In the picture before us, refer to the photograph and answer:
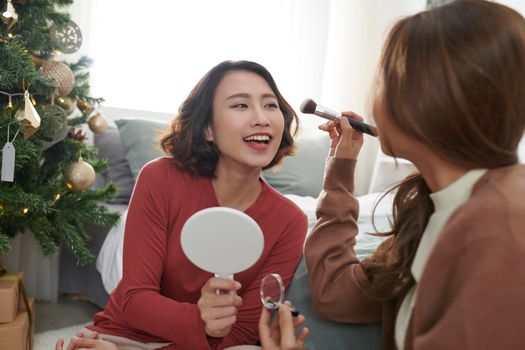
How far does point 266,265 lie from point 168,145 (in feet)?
1.32

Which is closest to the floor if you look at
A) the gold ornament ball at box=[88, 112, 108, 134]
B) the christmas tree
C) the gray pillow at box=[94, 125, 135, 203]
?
the christmas tree

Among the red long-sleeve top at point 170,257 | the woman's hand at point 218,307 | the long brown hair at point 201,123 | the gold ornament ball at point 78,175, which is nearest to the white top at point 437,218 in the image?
the woman's hand at point 218,307

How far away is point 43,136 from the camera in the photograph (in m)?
1.75

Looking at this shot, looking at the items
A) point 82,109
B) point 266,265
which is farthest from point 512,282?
point 82,109

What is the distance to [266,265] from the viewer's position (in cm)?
118

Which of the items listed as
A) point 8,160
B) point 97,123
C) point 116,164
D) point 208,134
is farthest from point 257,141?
point 116,164

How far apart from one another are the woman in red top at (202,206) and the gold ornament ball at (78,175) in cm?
67

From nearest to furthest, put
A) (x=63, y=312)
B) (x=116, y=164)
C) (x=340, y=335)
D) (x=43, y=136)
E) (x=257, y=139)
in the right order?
(x=340, y=335) < (x=257, y=139) < (x=43, y=136) < (x=63, y=312) < (x=116, y=164)

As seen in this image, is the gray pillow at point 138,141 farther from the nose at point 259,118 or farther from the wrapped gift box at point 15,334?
the nose at point 259,118

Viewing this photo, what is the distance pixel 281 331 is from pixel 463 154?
43 cm

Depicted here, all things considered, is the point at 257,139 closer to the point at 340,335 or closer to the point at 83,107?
the point at 340,335

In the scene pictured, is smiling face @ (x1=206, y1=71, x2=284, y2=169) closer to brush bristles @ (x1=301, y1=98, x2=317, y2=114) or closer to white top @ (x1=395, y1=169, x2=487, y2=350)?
brush bristles @ (x1=301, y1=98, x2=317, y2=114)

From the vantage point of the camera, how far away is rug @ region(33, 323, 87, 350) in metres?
1.85

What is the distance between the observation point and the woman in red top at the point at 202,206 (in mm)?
1100
